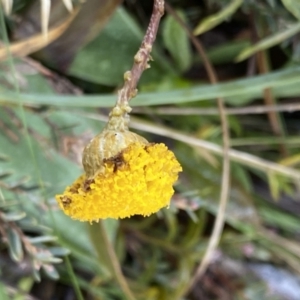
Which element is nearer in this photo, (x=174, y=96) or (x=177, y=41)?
(x=174, y=96)

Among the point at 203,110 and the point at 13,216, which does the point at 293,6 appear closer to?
the point at 203,110

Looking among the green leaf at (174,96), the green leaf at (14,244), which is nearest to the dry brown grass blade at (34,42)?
the green leaf at (174,96)

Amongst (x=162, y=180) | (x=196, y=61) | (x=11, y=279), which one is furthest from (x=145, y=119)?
(x=162, y=180)

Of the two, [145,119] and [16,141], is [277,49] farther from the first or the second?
[16,141]

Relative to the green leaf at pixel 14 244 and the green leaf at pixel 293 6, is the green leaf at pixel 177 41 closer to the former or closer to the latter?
the green leaf at pixel 293 6

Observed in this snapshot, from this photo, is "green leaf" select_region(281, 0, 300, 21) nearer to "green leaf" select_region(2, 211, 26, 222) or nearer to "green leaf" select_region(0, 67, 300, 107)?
"green leaf" select_region(0, 67, 300, 107)

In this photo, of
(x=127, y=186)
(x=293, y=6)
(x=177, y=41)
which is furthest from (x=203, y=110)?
(x=127, y=186)
